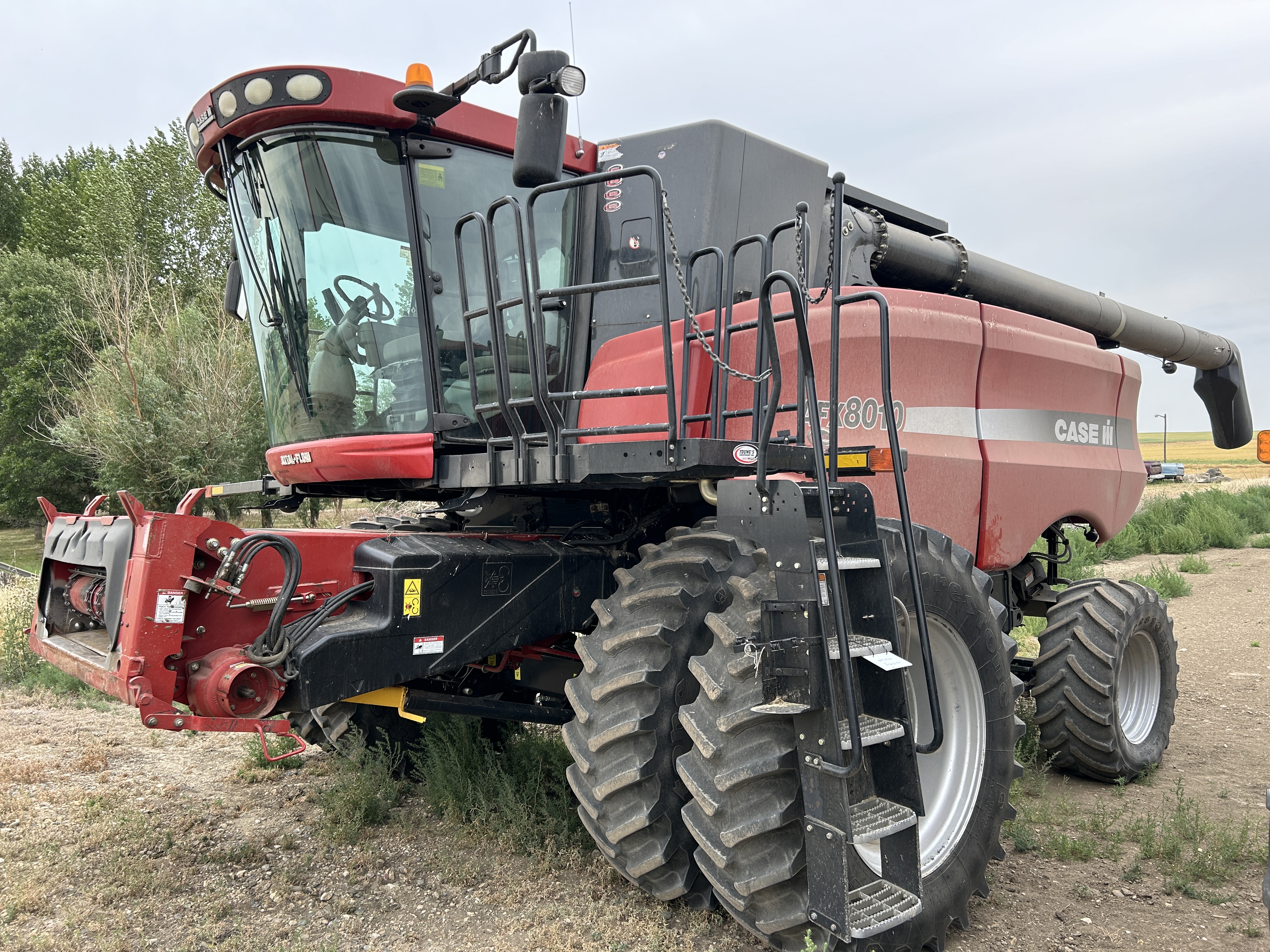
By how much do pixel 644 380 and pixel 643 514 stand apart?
0.62 meters

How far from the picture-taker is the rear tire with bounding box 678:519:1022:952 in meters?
2.70

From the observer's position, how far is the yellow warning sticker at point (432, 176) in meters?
3.79

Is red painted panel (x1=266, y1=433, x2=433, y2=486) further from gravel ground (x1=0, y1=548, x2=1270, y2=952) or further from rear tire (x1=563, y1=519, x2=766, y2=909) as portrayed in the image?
gravel ground (x1=0, y1=548, x2=1270, y2=952)

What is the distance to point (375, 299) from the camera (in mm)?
3766

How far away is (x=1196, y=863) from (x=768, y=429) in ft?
8.90

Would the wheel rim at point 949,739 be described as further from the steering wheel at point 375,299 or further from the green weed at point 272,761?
the green weed at point 272,761

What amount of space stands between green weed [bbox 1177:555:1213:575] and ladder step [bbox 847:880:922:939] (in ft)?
42.4

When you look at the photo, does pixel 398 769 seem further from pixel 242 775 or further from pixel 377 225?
pixel 377 225

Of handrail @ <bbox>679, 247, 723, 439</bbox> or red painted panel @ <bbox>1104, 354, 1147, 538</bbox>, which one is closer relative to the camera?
handrail @ <bbox>679, 247, 723, 439</bbox>

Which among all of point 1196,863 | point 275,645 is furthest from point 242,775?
point 1196,863

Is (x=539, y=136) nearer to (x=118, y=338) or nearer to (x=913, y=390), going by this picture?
(x=913, y=390)

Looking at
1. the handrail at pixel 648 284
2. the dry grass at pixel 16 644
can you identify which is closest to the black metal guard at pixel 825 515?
the handrail at pixel 648 284

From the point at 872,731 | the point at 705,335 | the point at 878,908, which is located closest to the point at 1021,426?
the point at 705,335

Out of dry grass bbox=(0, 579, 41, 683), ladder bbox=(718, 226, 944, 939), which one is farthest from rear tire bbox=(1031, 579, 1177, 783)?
dry grass bbox=(0, 579, 41, 683)
